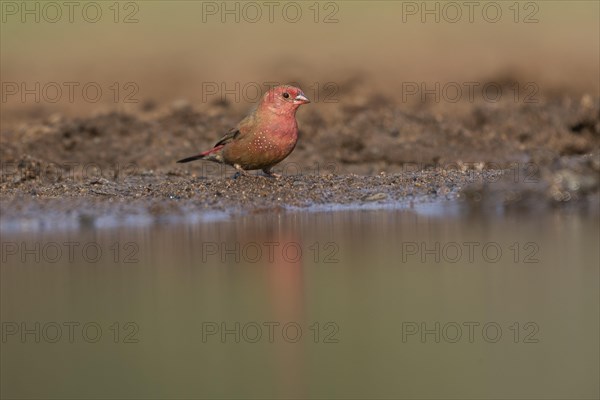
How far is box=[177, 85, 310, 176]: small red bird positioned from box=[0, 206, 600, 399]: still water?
116cm

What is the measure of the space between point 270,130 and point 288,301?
12.6 feet

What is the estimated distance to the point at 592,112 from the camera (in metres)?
13.0

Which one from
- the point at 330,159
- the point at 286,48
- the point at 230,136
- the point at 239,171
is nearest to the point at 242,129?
the point at 230,136

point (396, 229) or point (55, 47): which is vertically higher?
point (55, 47)

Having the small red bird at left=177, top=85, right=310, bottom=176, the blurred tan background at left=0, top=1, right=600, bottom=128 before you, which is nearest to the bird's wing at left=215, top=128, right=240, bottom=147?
the small red bird at left=177, top=85, right=310, bottom=176

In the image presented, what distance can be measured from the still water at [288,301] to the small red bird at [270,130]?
1159 millimetres

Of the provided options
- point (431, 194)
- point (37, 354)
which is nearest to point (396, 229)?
point (431, 194)

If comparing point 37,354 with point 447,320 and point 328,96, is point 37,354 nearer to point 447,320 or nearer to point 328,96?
point 447,320

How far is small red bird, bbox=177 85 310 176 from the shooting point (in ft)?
30.3

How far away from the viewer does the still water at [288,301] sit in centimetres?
431

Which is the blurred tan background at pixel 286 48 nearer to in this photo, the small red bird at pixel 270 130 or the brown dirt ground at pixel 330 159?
the brown dirt ground at pixel 330 159

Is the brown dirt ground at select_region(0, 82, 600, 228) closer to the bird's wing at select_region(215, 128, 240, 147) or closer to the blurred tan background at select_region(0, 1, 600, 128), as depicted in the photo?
the bird's wing at select_region(215, 128, 240, 147)

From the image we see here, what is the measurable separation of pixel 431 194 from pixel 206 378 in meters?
5.21

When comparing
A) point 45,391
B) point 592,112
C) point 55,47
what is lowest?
point 45,391
